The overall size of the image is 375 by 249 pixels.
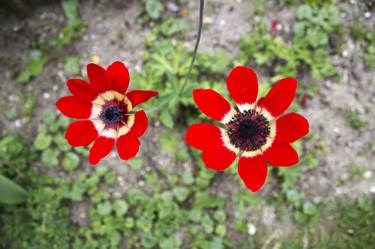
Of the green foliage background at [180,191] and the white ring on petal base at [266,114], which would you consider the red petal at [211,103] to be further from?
the green foliage background at [180,191]

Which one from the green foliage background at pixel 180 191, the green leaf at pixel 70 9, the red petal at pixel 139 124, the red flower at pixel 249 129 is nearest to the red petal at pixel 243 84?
the red flower at pixel 249 129

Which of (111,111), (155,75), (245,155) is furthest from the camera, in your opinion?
(155,75)

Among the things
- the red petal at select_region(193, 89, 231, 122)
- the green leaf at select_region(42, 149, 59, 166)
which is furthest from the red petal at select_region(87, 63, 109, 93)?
the green leaf at select_region(42, 149, 59, 166)

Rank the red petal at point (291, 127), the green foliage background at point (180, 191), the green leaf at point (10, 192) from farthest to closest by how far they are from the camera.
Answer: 1. the green foliage background at point (180, 191)
2. the green leaf at point (10, 192)
3. the red petal at point (291, 127)

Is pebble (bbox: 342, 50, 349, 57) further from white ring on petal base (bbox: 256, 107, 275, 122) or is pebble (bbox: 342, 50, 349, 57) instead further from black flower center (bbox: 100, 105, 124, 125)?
black flower center (bbox: 100, 105, 124, 125)

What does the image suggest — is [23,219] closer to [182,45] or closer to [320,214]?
[182,45]

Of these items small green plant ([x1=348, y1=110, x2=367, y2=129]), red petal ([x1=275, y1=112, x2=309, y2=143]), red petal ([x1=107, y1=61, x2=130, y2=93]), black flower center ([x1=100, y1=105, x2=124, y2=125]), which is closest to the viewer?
red petal ([x1=275, y1=112, x2=309, y2=143])

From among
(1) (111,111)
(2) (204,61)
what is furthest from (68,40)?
(1) (111,111)
